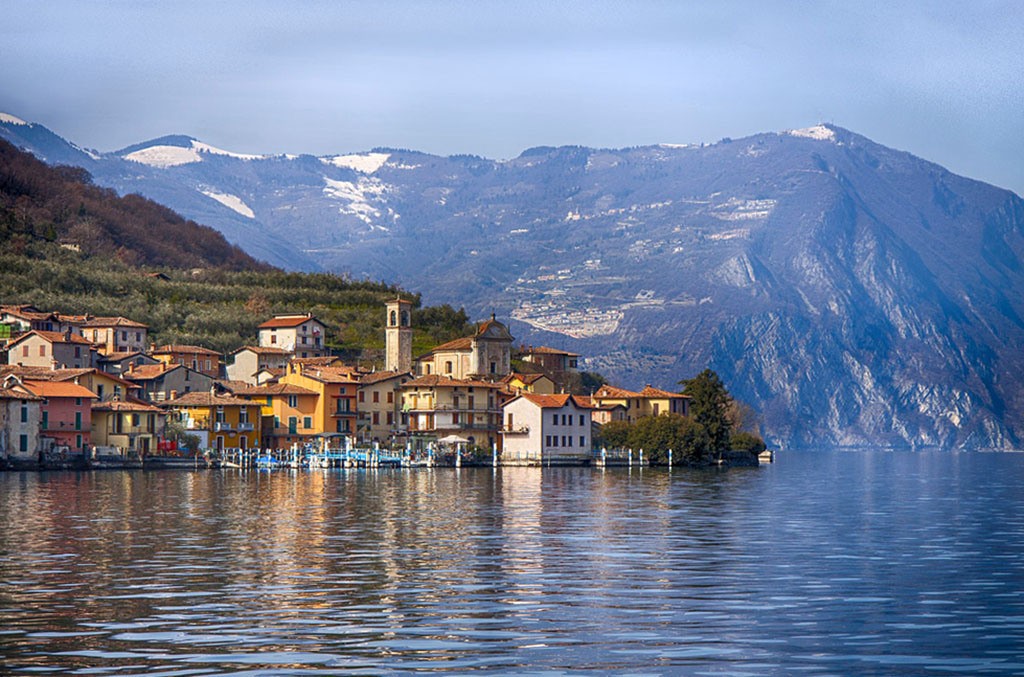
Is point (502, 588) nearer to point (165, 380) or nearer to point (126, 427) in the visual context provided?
point (126, 427)

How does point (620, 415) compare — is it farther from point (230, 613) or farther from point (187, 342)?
point (230, 613)

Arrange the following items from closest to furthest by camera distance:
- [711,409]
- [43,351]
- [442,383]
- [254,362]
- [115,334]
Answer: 1. [43,351]
2. [442,383]
3. [115,334]
4. [711,409]
5. [254,362]

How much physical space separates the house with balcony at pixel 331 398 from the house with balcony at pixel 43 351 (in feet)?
51.5

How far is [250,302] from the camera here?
160250mm

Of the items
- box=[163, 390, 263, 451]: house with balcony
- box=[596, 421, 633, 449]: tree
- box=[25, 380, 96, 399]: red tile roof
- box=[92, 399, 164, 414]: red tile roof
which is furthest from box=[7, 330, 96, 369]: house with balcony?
box=[596, 421, 633, 449]: tree

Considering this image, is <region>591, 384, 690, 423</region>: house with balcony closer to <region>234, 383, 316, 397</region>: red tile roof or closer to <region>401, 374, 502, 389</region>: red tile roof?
<region>401, 374, 502, 389</region>: red tile roof

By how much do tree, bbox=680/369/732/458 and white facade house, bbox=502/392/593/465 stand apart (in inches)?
562

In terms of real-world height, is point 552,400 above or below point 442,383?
below

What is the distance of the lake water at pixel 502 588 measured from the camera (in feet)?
79.9

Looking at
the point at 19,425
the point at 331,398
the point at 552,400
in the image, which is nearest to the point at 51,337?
the point at 331,398

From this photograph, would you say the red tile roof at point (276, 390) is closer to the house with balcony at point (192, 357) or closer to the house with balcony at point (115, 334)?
the house with balcony at point (192, 357)

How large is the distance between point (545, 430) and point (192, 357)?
1236 inches

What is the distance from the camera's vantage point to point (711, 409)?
5172 inches

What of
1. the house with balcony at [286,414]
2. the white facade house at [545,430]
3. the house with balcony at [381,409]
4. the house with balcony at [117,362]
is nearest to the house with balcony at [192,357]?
the house with balcony at [117,362]
